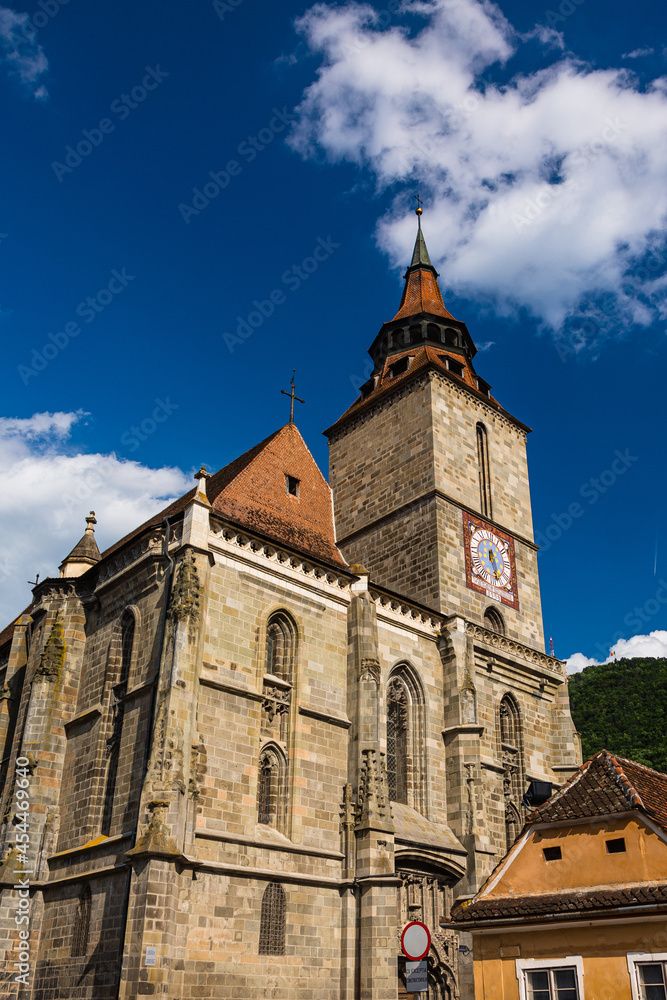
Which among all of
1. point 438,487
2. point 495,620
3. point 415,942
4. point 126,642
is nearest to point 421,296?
point 438,487

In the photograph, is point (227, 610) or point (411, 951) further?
point (227, 610)

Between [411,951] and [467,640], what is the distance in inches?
584

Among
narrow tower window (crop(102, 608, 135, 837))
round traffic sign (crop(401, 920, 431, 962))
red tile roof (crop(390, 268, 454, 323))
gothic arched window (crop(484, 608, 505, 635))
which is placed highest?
red tile roof (crop(390, 268, 454, 323))

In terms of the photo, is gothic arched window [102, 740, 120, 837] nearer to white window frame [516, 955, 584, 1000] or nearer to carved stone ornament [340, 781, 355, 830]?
carved stone ornament [340, 781, 355, 830]

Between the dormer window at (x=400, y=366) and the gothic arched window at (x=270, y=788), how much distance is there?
652 inches

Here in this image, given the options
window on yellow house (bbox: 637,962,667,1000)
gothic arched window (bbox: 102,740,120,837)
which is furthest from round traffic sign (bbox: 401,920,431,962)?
gothic arched window (bbox: 102,740,120,837)

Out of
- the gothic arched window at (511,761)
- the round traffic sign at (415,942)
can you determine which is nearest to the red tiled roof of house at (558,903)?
the round traffic sign at (415,942)

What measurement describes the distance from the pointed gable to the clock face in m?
4.39

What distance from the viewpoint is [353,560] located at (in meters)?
28.1

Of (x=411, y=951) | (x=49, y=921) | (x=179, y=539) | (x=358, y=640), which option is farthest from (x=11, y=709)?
(x=411, y=951)

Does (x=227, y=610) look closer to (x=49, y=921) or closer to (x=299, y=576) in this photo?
(x=299, y=576)

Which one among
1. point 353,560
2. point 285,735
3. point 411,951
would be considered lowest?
point 411,951

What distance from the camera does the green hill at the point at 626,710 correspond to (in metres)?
48.1

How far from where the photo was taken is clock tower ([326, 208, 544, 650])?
2578cm
